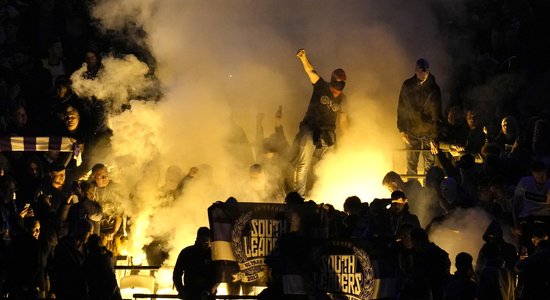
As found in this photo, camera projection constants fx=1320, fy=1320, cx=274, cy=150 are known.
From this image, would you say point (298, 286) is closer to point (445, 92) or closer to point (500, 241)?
point (500, 241)

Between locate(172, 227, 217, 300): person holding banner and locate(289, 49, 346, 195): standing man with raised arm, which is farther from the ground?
locate(289, 49, 346, 195): standing man with raised arm

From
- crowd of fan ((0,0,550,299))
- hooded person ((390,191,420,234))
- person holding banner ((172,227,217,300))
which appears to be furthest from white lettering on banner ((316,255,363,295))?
hooded person ((390,191,420,234))

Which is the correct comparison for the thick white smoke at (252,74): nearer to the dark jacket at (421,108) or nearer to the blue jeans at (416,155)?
the blue jeans at (416,155)

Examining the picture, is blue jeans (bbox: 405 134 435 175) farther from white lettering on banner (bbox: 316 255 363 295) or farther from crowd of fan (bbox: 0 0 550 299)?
white lettering on banner (bbox: 316 255 363 295)

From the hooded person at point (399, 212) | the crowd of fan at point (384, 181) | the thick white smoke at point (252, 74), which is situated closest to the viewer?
the crowd of fan at point (384, 181)

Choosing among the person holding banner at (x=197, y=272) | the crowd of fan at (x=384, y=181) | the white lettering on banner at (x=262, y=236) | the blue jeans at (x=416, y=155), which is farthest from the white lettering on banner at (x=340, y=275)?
the blue jeans at (x=416, y=155)

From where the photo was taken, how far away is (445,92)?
21.1 m

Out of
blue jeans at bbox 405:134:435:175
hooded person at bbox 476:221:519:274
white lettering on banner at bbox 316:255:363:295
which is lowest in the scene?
white lettering on banner at bbox 316:255:363:295

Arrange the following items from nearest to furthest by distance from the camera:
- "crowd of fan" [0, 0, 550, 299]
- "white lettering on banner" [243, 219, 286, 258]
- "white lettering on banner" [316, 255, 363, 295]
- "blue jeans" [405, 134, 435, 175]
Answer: "white lettering on banner" [316, 255, 363, 295], "crowd of fan" [0, 0, 550, 299], "white lettering on banner" [243, 219, 286, 258], "blue jeans" [405, 134, 435, 175]

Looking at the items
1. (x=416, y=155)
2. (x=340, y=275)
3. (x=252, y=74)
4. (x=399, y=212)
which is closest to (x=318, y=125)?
(x=416, y=155)

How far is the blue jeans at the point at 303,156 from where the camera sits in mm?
18922

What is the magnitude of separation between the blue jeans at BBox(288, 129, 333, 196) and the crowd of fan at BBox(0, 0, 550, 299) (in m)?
0.32

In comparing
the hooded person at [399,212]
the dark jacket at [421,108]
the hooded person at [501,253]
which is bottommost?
the hooded person at [501,253]

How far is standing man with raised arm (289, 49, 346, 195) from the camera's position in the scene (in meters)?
18.9
